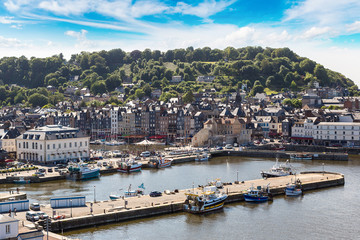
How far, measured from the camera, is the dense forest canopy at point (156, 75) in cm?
15450

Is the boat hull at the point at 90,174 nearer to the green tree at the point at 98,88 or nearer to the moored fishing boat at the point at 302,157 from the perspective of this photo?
the moored fishing boat at the point at 302,157

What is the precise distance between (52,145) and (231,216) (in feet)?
98.9

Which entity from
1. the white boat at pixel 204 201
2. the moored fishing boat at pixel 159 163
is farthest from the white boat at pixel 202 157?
the white boat at pixel 204 201

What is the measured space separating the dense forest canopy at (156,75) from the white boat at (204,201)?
99188 mm

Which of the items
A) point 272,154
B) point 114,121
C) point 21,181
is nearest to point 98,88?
point 114,121

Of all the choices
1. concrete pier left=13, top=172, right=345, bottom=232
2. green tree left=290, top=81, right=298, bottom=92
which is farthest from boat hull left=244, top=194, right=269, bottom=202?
green tree left=290, top=81, right=298, bottom=92

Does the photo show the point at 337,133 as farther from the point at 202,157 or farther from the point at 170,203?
the point at 170,203

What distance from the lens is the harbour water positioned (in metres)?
34.2

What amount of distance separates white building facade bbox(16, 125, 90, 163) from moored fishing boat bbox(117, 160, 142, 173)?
7.05 metres

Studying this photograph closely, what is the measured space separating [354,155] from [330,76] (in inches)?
4364

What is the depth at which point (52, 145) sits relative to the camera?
6116 cm

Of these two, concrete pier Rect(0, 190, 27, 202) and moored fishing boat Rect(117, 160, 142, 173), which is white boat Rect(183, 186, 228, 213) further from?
moored fishing boat Rect(117, 160, 142, 173)

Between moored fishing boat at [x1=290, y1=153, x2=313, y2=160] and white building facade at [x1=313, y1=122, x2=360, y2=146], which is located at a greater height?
white building facade at [x1=313, y1=122, x2=360, y2=146]

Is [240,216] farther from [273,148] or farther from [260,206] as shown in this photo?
[273,148]
